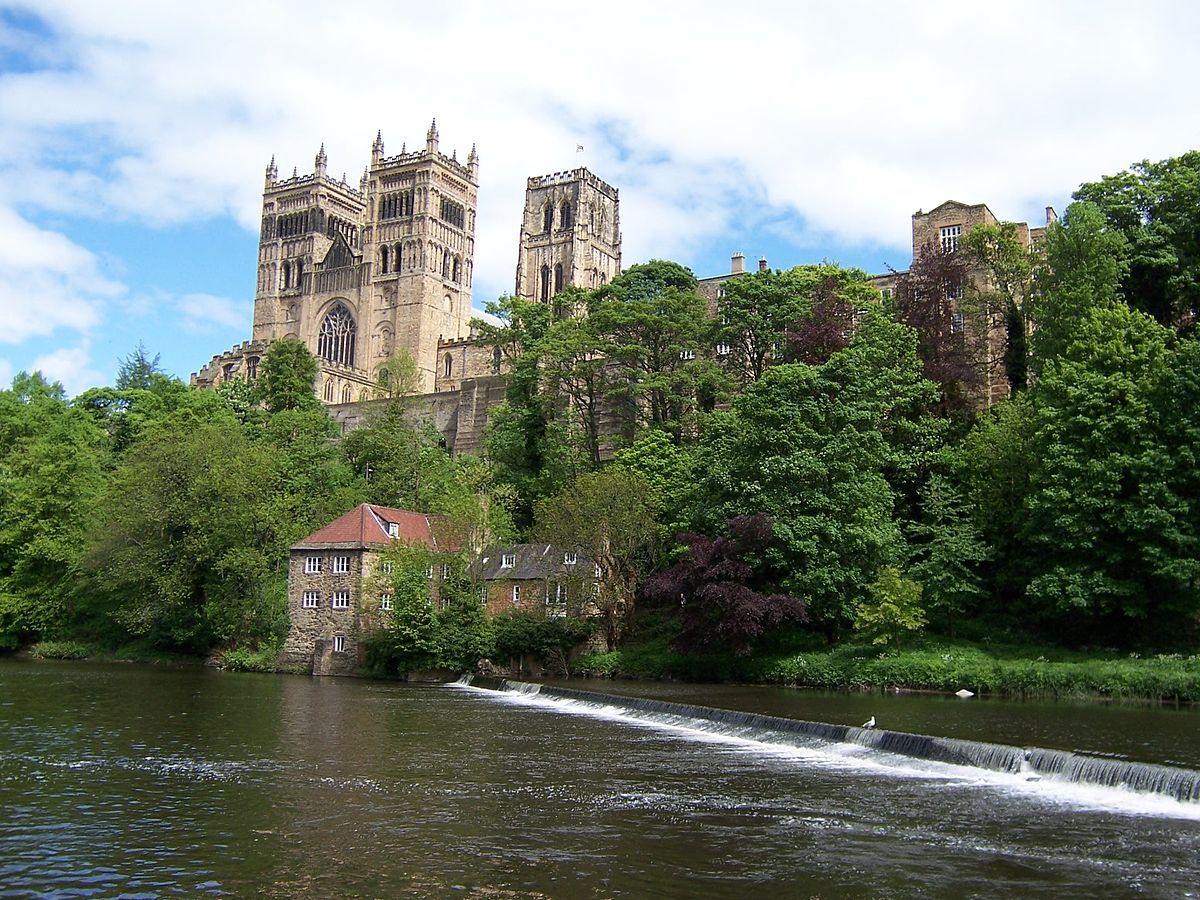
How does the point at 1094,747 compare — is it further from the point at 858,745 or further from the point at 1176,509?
→ the point at 1176,509

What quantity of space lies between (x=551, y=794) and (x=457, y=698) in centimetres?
1821

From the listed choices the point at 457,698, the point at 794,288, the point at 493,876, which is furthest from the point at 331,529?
the point at 493,876

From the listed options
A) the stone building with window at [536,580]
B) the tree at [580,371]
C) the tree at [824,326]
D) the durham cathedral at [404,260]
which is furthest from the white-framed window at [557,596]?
the durham cathedral at [404,260]

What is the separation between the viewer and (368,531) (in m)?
48.7

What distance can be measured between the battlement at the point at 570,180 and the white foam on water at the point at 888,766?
99.0 meters

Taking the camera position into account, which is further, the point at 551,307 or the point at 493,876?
the point at 551,307

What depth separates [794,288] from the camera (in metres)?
58.4

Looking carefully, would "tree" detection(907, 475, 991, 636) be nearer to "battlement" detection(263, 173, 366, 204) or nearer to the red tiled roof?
the red tiled roof

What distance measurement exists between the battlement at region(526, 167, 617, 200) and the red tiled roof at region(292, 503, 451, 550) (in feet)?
265

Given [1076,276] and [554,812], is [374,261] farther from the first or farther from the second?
[554,812]

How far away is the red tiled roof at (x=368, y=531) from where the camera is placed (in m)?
48.2

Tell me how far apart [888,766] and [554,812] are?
26.2 feet

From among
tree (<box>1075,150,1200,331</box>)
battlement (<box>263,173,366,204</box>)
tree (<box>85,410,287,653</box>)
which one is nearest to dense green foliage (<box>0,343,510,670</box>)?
tree (<box>85,410,287,653</box>)

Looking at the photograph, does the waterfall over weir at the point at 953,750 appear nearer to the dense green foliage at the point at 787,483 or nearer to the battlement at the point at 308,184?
the dense green foliage at the point at 787,483
